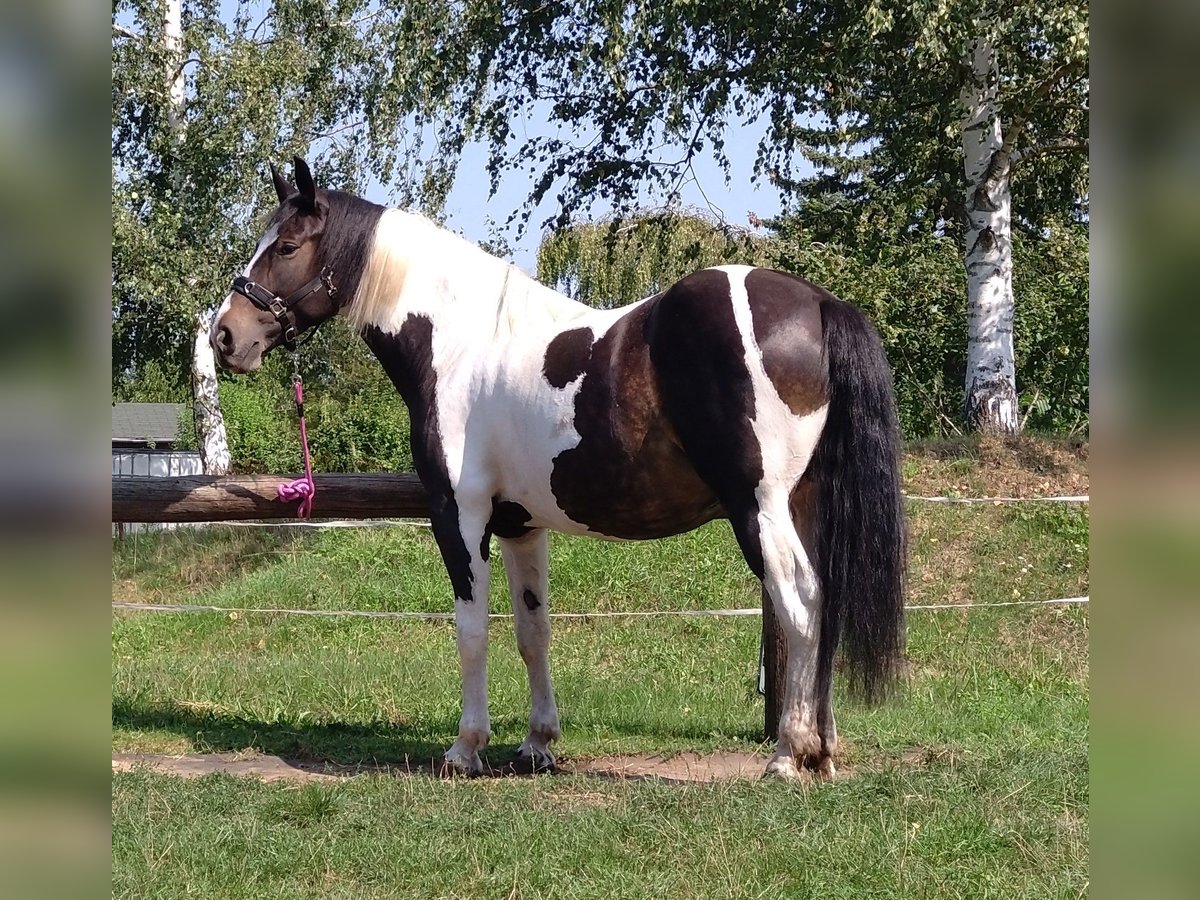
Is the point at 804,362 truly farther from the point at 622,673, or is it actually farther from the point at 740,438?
the point at 622,673

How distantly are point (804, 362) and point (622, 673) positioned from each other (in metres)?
3.72

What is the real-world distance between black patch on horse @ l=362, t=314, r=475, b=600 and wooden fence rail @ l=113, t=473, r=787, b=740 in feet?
1.94

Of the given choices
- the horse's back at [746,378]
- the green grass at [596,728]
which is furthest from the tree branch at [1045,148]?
the horse's back at [746,378]

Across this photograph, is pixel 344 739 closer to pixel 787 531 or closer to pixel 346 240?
pixel 346 240

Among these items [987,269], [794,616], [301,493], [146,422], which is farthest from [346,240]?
[146,422]

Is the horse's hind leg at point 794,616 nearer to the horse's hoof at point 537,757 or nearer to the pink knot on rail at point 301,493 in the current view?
the horse's hoof at point 537,757

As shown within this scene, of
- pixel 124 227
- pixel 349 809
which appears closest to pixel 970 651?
pixel 349 809

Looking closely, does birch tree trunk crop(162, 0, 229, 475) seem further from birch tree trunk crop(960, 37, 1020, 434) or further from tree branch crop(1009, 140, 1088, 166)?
tree branch crop(1009, 140, 1088, 166)

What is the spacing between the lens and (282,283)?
209 inches

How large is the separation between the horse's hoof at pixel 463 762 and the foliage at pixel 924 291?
8445mm

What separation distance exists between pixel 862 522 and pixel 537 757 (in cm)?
192

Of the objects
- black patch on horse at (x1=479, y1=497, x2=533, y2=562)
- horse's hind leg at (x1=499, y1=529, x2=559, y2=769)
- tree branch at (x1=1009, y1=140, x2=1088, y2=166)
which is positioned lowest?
horse's hind leg at (x1=499, y1=529, x2=559, y2=769)

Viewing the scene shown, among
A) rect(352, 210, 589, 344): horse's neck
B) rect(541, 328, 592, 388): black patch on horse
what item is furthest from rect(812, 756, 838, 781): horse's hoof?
rect(352, 210, 589, 344): horse's neck

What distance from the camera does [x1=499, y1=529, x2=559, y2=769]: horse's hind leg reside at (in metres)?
5.31
